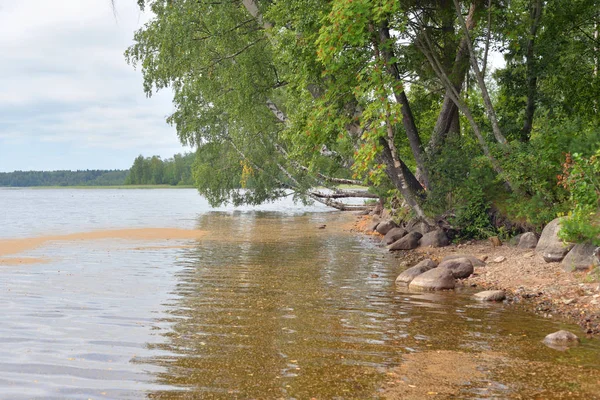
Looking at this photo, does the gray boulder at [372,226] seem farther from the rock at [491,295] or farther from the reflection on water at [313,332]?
the rock at [491,295]

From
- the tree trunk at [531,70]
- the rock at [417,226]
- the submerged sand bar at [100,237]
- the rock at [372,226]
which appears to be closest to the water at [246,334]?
the rock at [417,226]

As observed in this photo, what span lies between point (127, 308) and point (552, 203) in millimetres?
10367

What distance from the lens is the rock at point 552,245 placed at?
12.8m

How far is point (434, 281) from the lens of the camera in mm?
12539

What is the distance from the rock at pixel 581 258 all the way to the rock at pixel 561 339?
3795 millimetres

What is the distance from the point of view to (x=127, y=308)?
10.3m

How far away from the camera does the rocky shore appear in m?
10.2

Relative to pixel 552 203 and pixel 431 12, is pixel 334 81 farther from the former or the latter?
pixel 552 203

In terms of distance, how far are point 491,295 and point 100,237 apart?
1747 cm

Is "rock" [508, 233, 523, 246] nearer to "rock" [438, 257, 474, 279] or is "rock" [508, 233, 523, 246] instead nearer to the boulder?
"rock" [438, 257, 474, 279]

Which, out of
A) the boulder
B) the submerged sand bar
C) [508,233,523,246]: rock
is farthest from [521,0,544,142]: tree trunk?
the submerged sand bar

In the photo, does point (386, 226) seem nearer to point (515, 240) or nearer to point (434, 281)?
point (515, 240)

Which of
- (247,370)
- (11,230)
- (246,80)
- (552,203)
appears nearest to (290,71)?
(246,80)

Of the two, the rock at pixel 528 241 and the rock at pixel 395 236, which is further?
the rock at pixel 395 236
